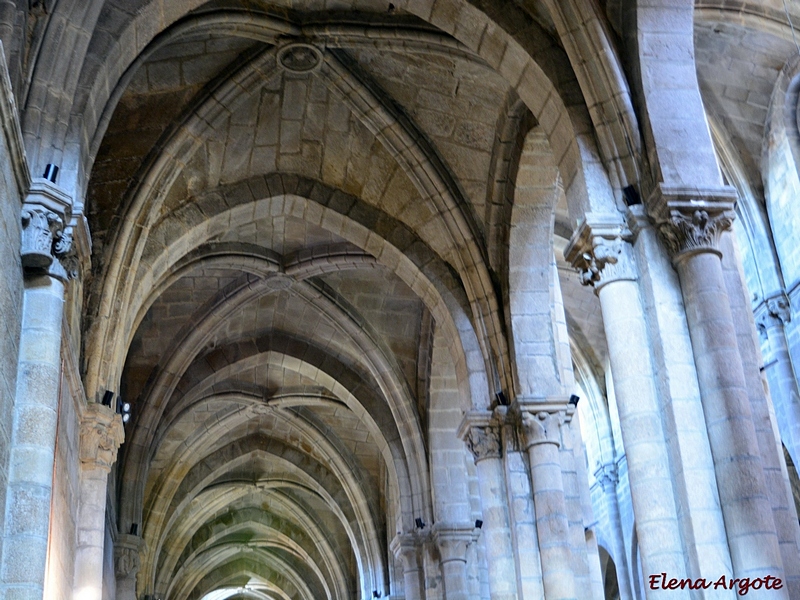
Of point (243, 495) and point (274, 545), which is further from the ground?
point (243, 495)

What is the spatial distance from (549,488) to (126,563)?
23.2 feet

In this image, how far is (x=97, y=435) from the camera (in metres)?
10.2

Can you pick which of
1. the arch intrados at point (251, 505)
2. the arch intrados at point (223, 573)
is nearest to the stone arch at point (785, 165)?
the arch intrados at point (251, 505)

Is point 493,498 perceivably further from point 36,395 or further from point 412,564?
point 36,395

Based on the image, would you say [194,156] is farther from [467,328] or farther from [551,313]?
[551,313]

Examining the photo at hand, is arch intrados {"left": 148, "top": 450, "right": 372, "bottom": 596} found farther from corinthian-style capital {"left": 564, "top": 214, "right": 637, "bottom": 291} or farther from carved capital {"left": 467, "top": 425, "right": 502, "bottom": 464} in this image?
corinthian-style capital {"left": 564, "top": 214, "right": 637, "bottom": 291}

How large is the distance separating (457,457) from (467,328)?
3750 millimetres

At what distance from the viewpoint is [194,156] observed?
1167 cm

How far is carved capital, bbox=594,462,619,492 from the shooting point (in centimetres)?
1662

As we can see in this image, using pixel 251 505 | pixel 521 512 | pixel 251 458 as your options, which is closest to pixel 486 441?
pixel 521 512

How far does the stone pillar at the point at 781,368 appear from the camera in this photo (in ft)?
37.3

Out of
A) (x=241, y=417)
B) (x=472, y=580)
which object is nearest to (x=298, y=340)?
(x=241, y=417)

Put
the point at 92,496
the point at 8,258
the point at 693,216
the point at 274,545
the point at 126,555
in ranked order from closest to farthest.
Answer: the point at 8,258, the point at 693,216, the point at 92,496, the point at 126,555, the point at 274,545

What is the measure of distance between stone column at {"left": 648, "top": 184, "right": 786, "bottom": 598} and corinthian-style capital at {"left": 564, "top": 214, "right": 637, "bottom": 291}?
0.28m
